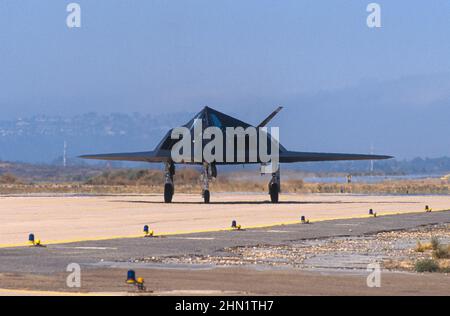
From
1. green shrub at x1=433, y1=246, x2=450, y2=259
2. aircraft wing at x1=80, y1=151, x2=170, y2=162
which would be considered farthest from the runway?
aircraft wing at x1=80, y1=151, x2=170, y2=162

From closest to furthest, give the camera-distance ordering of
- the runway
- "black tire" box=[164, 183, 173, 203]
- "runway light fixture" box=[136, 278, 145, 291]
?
"runway light fixture" box=[136, 278, 145, 291]
the runway
"black tire" box=[164, 183, 173, 203]

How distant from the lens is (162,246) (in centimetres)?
2252

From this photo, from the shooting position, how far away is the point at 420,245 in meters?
22.4

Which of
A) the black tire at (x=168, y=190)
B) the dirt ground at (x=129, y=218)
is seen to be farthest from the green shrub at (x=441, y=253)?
the black tire at (x=168, y=190)

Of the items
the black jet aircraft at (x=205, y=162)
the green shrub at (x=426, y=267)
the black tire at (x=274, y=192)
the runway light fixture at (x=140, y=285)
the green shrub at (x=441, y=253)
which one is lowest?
the runway light fixture at (x=140, y=285)

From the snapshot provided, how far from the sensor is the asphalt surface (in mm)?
18594

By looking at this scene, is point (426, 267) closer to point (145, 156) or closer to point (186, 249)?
point (186, 249)

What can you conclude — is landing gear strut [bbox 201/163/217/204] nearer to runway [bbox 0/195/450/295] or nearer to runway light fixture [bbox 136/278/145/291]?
runway [bbox 0/195/450/295]

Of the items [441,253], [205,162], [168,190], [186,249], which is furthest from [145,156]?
[441,253]

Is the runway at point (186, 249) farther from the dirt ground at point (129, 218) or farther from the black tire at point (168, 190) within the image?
the black tire at point (168, 190)

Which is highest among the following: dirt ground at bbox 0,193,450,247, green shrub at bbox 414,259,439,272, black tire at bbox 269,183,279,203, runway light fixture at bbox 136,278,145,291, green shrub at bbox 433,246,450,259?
black tire at bbox 269,183,279,203

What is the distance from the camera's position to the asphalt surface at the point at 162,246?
18594 millimetres
